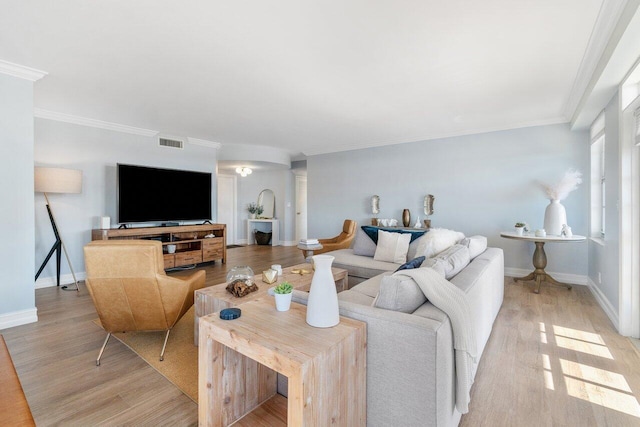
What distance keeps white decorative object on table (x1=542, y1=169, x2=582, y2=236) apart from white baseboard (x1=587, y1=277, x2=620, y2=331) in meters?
0.78

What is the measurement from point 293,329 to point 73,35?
2.79m

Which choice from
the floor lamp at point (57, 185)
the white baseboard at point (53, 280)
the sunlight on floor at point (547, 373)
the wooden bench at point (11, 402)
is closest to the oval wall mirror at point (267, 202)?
the white baseboard at point (53, 280)

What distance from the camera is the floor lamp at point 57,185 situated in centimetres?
371

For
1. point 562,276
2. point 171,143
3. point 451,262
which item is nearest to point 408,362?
point 451,262

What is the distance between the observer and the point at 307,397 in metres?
1.04

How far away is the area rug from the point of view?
193cm

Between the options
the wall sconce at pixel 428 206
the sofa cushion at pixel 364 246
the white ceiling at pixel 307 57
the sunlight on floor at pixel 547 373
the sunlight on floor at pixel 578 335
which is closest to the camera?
the sunlight on floor at pixel 547 373

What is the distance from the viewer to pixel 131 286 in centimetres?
208

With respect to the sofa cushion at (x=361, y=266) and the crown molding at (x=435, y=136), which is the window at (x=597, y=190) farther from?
the sofa cushion at (x=361, y=266)

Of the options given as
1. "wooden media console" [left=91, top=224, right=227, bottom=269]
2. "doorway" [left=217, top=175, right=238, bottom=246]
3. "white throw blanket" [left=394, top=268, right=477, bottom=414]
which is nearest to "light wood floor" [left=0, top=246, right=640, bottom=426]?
"white throw blanket" [left=394, top=268, right=477, bottom=414]

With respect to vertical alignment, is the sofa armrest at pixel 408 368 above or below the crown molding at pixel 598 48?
below

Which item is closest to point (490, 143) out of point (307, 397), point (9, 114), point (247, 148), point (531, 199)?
point (531, 199)

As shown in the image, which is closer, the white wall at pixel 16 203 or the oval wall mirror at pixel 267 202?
the white wall at pixel 16 203

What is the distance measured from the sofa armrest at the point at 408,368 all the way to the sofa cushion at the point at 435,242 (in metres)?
1.77
